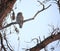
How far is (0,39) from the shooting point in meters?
3.24

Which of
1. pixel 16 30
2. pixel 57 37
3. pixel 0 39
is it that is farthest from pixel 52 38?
pixel 16 30

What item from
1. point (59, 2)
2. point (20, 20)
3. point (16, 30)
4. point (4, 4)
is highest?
point (4, 4)

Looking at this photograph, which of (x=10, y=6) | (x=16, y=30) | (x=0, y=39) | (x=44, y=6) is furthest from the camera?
(x=16, y=30)

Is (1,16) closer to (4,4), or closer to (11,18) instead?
(4,4)

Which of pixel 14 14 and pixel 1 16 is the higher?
pixel 1 16

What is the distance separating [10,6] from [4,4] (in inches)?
4.3

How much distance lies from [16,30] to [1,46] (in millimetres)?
939

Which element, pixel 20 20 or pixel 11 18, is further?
pixel 11 18

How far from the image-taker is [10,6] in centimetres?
257

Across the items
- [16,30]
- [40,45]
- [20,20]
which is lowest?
[16,30]

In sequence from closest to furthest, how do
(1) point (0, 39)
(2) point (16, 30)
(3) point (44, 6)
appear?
(1) point (0, 39) → (3) point (44, 6) → (2) point (16, 30)

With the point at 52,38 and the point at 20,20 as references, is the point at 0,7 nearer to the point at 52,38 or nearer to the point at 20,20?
the point at 20,20

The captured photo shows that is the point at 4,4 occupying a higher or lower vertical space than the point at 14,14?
higher

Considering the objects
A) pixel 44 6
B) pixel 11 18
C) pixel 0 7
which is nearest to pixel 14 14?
pixel 11 18
